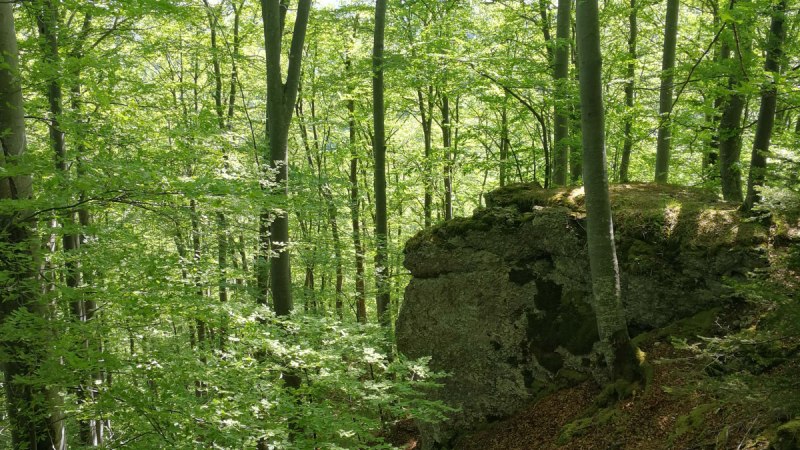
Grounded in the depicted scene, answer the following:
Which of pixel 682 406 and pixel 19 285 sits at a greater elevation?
pixel 19 285

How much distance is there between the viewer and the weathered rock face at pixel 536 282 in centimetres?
643

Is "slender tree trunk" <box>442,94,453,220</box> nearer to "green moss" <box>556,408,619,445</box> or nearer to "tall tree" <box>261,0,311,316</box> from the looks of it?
"tall tree" <box>261,0,311,316</box>

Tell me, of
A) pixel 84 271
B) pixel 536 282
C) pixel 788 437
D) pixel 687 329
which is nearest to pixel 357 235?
pixel 536 282

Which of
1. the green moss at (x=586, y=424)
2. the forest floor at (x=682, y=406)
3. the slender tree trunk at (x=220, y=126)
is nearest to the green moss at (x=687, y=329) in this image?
the forest floor at (x=682, y=406)

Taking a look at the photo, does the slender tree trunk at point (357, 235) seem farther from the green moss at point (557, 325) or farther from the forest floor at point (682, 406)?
the forest floor at point (682, 406)

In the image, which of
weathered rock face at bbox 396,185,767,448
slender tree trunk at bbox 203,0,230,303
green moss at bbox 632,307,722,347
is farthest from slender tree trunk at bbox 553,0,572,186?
slender tree trunk at bbox 203,0,230,303

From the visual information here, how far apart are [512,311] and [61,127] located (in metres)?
6.31

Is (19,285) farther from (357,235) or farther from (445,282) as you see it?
(357,235)

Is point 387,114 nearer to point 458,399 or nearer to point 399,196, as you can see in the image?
point 399,196

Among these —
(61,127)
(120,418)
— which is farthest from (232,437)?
(61,127)

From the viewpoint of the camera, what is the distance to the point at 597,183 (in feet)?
18.4

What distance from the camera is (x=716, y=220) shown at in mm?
6391

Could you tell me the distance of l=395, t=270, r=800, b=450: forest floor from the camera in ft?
11.5

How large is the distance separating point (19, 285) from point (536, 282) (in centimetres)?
646
